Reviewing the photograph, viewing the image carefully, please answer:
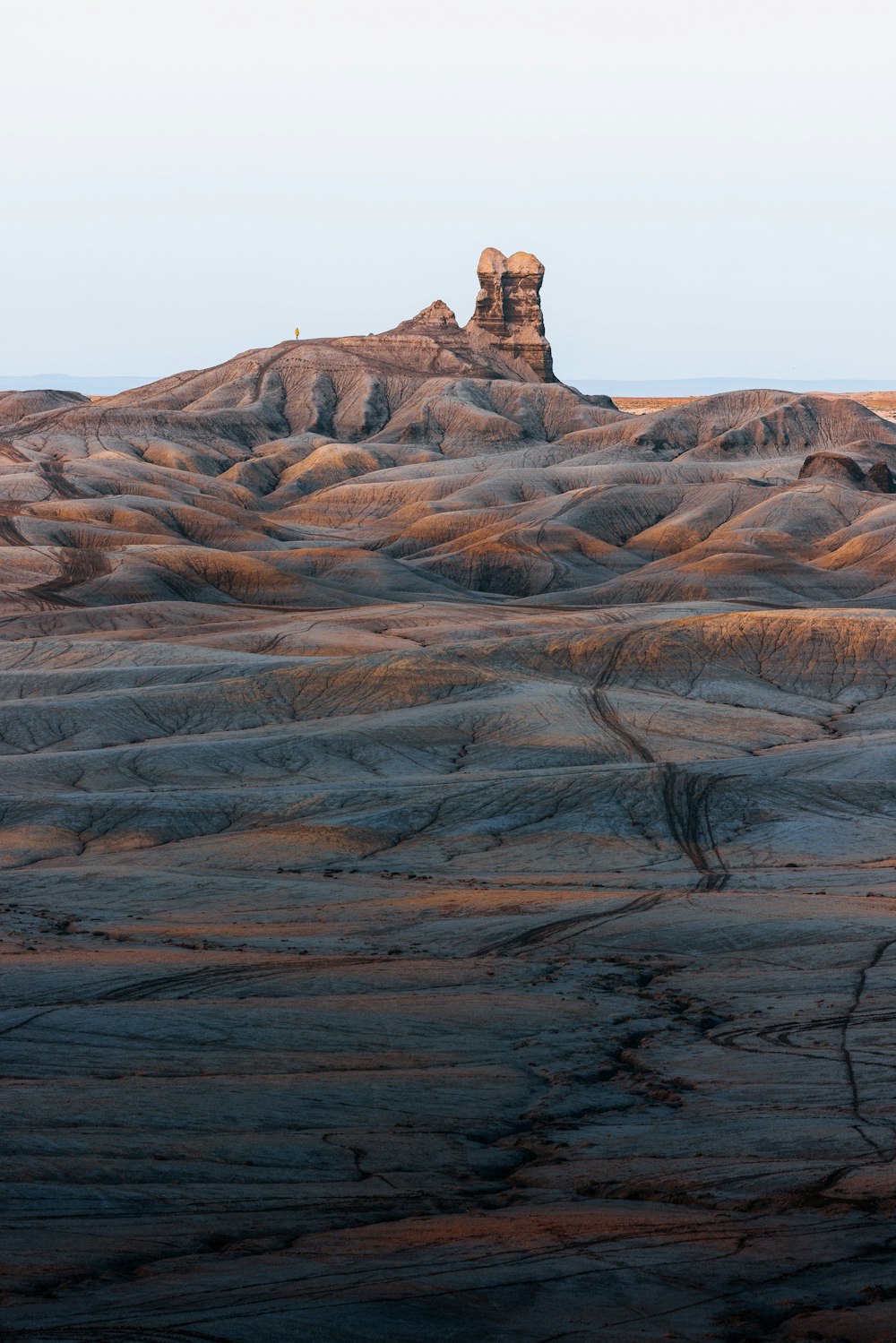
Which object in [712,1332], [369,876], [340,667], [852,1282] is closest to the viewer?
[712,1332]

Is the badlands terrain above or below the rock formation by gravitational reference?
below

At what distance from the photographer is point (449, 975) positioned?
25.5 m

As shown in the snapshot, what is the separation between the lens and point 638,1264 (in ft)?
42.0

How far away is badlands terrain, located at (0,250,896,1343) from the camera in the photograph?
1275 centimetres

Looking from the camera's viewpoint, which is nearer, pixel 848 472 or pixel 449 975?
pixel 449 975

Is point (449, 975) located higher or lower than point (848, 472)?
lower

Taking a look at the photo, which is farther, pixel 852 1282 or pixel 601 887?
pixel 601 887

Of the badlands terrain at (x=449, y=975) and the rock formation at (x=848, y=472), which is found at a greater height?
the rock formation at (x=848, y=472)

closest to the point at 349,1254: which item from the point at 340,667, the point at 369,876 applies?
the point at 369,876

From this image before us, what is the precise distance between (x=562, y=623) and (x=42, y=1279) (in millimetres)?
74592

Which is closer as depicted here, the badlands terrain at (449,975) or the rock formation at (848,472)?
the badlands terrain at (449,975)

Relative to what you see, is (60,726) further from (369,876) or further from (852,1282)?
(852,1282)

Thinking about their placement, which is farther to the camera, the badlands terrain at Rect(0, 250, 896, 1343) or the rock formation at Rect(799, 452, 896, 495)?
the rock formation at Rect(799, 452, 896, 495)

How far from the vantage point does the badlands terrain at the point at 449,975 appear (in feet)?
41.8
